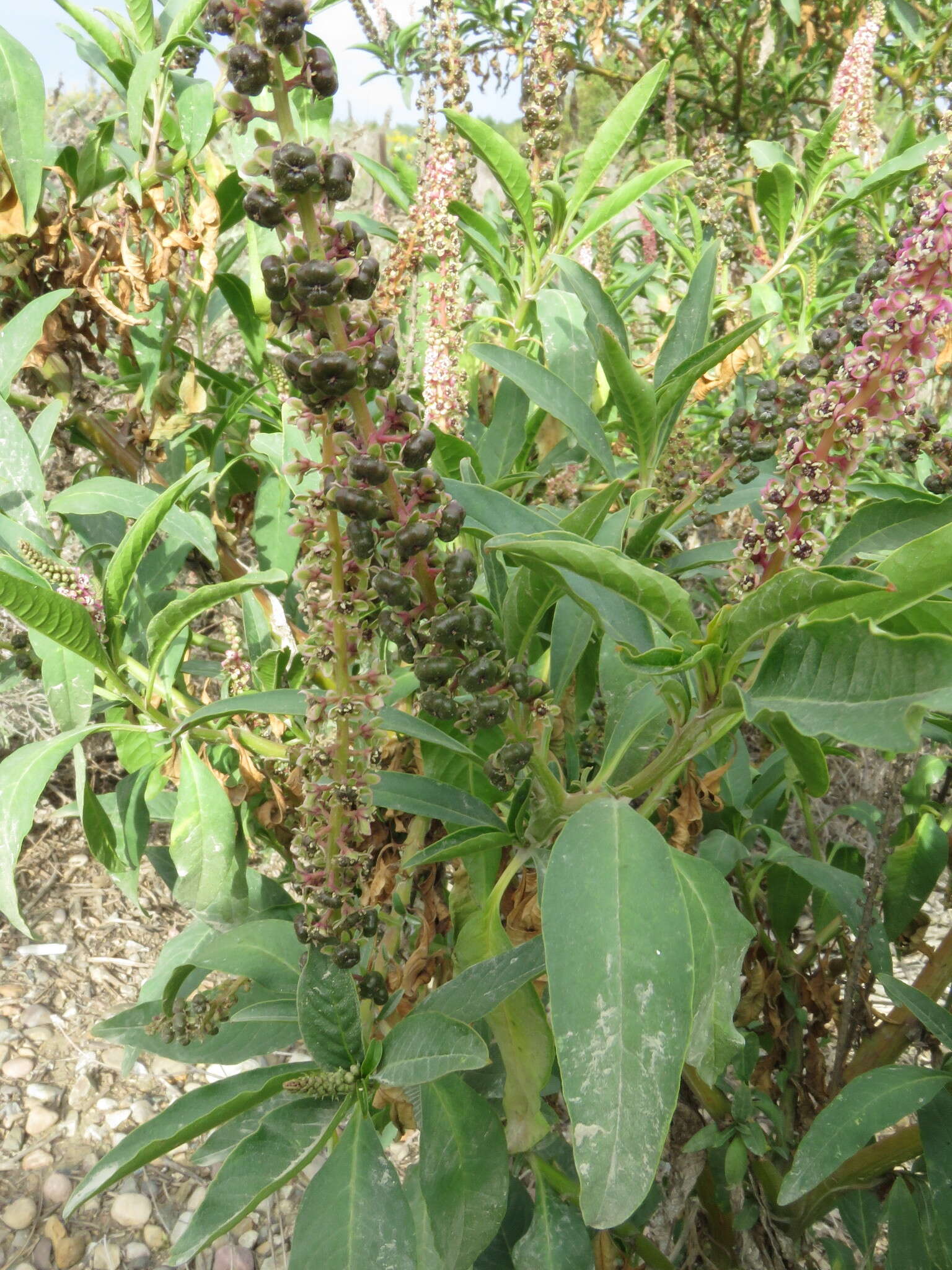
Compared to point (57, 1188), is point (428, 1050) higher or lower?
higher

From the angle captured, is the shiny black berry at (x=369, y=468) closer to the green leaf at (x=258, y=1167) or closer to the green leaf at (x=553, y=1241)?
the green leaf at (x=258, y=1167)

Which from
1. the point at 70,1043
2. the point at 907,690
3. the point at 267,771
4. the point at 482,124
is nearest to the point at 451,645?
the point at 907,690

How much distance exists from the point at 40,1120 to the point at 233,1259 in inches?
23.1

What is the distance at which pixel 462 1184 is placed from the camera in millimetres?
939

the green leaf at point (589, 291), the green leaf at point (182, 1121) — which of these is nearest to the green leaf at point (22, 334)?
the green leaf at point (589, 291)

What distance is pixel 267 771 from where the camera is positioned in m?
1.25

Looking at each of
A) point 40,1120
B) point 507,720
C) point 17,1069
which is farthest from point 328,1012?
point 17,1069

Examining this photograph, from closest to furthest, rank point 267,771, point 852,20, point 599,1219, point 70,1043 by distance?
point 599,1219, point 267,771, point 70,1043, point 852,20

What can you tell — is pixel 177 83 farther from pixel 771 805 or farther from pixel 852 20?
pixel 852 20

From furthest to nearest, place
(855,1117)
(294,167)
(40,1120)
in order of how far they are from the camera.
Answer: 1. (40,1120)
2. (855,1117)
3. (294,167)

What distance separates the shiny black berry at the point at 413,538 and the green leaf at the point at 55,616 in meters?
0.41

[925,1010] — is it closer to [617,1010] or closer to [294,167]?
[617,1010]

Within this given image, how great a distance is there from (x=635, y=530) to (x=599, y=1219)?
69cm

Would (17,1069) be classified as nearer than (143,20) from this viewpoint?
No
